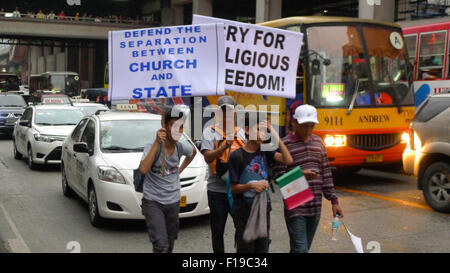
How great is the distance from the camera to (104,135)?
8398 millimetres

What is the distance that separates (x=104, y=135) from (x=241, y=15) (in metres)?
45.2

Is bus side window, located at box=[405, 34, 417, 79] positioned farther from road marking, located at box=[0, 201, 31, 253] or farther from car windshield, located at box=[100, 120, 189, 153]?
road marking, located at box=[0, 201, 31, 253]

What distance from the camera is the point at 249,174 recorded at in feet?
14.7

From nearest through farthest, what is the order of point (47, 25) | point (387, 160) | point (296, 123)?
point (296, 123), point (387, 160), point (47, 25)

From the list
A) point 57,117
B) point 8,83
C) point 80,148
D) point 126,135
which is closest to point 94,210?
point 80,148

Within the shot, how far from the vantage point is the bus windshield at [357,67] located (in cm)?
1054

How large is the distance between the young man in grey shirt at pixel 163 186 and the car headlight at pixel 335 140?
5.66 m

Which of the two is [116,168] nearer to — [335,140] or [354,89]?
[335,140]

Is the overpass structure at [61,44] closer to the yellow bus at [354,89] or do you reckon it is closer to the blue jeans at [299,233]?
the yellow bus at [354,89]

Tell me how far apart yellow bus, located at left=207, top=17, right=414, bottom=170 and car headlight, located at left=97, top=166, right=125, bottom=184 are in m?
4.37

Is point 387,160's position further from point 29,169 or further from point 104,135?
point 29,169

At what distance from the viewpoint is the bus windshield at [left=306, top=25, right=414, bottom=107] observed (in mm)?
10539

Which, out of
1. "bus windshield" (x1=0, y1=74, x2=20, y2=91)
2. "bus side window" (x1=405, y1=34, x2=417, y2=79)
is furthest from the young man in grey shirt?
"bus windshield" (x1=0, y1=74, x2=20, y2=91)

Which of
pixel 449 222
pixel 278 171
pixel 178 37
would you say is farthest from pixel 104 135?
pixel 449 222
